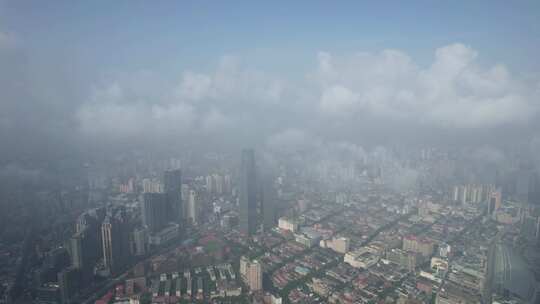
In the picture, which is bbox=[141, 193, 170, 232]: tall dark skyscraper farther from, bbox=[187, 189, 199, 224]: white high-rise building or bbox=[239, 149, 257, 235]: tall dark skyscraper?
bbox=[239, 149, 257, 235]: tall dark skyscraper

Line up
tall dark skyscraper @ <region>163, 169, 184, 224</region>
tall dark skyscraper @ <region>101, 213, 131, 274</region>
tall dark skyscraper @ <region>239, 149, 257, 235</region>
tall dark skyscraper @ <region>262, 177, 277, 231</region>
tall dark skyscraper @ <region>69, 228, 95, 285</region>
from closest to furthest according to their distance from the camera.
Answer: tall dark skyscraper @ <region>69, 228, 95, 285</region>
tall dark skyscraper @ <region>101, 213, 131, 274</region>
tall dark skyscraper @ <region>239, 149, 257, 235</region>
tall dark skyscraper @ <region>163, 169, 184, 224</region>
tall dark skyscraper @ <region>262, 177, 277, 231</region>

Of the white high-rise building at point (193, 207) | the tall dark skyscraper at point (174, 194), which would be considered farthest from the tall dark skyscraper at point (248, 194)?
the tall dark skyscraper at point (174, 194)

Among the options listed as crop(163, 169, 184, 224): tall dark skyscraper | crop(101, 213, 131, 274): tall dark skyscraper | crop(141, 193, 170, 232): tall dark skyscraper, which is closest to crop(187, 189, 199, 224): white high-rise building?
crop(163, 169, 184, 224): tall dark skyscraper

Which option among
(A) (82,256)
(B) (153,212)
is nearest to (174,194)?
(B) (153,212)

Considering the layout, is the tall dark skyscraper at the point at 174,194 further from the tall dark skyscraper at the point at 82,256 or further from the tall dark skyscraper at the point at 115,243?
the tall dark skyscraper at the point at 82,256

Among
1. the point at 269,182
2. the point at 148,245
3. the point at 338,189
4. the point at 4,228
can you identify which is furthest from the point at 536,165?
the point at 4,228

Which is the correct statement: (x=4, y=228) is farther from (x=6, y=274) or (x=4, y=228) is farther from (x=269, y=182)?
(x=269, y=182)
